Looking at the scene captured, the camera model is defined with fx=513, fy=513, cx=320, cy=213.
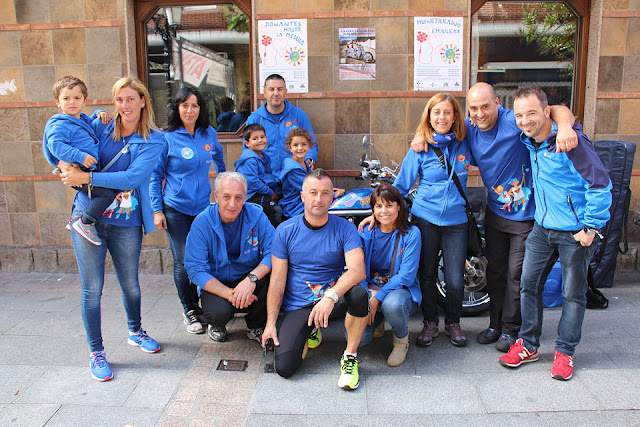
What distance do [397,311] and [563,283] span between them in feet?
3.73

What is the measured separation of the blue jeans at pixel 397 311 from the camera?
3.55 metres

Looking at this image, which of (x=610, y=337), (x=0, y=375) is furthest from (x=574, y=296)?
(x=0, y=375)

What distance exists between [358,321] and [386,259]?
592mm

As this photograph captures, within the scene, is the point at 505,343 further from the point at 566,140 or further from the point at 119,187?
the point at 119,187

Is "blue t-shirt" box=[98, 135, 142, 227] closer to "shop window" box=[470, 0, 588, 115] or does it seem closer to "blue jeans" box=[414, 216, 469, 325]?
"blue jeans" box=[414, 216, 469, 325]

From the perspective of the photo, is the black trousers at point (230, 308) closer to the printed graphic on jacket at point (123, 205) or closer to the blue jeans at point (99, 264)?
the blue jeans at point (99, 264)

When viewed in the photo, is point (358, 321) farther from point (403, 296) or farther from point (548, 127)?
point (548, 127)

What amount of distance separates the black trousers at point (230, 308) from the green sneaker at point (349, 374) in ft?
2.45

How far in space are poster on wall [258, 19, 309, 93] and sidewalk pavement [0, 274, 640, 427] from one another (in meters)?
2.73

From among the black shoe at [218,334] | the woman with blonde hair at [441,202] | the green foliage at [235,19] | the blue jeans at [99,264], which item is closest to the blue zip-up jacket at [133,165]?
the blue jeans at [99,264]

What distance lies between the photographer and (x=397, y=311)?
3.54m

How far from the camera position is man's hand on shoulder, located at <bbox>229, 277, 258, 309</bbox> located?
365 cm

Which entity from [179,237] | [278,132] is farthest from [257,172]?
[179,237]

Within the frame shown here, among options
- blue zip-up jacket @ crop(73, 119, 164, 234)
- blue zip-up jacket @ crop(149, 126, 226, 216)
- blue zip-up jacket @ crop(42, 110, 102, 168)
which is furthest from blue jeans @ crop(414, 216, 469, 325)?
blue zip-up jacket @ crop(42, 110, 102, 168)
